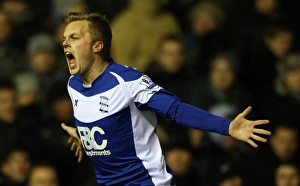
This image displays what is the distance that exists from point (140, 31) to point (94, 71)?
3301 mm

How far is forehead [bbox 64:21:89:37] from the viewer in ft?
17.4

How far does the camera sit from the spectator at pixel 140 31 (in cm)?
845

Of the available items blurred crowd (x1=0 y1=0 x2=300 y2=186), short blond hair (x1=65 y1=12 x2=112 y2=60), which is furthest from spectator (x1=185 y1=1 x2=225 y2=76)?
short blond hair (x1=65 y1=12 x2=112 y2=60)

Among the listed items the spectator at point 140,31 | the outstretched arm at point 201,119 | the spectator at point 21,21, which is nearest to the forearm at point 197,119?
the outstretched arm at point 201,119

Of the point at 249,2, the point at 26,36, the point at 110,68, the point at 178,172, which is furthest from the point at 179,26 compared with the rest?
the point at 110,68

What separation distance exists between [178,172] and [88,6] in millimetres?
2621

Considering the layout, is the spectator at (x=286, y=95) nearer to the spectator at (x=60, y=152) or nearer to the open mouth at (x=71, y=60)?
the spectator at (x=60, y=152)

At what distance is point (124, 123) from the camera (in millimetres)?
5176

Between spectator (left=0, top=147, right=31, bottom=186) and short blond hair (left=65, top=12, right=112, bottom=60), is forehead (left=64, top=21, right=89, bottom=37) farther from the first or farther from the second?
spectator (left=0, top=147, right=31, bottom=186)

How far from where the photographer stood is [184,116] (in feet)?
16.3

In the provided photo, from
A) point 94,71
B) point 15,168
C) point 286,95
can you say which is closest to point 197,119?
point 94,71

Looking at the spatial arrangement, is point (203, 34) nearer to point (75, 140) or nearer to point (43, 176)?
point (43, 176)

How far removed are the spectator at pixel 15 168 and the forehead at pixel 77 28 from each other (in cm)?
248

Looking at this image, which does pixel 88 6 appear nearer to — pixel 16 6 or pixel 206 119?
pixel 16 6
